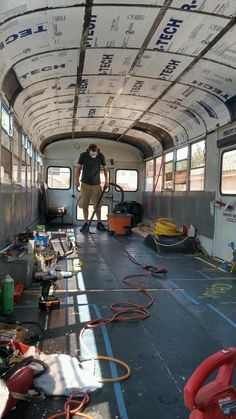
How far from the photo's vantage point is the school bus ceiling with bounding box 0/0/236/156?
3.71m

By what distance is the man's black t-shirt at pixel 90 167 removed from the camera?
10102 millimetres

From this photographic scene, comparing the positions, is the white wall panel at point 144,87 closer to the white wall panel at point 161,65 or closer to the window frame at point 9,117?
the white wall panel at point 161,65

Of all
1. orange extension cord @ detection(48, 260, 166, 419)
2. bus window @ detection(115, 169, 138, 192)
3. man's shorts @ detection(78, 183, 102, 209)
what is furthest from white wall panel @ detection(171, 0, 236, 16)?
bus window @ detection(115, 169, 138, 192)

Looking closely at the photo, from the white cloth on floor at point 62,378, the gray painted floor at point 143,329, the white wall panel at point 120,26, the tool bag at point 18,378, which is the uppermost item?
the white wall panel at point 120,26

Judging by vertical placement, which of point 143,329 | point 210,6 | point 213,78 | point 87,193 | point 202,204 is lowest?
point 143,329

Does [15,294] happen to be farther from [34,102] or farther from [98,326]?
[34,102]

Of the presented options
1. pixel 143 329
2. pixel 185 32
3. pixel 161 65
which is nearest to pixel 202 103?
pixel 161 65

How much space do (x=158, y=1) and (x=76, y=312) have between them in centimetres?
323

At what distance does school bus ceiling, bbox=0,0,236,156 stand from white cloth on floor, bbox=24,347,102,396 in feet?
10.0

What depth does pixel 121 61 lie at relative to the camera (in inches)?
206

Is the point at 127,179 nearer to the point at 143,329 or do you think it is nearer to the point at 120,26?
the point at 120,26

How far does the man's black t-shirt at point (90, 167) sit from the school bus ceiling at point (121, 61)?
164cm

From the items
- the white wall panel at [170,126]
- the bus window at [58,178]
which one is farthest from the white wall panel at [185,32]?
the bus window at [58,178]

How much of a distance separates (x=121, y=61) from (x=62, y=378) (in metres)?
4.30
